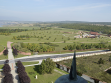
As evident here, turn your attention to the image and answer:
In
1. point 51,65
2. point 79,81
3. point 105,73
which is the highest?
point 79,81

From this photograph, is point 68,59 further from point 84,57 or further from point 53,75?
point 53,75

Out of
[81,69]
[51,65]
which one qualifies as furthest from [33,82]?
[81,69]

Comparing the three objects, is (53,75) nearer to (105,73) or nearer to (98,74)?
(98,74)

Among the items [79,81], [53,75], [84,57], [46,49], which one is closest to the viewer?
[79,81]

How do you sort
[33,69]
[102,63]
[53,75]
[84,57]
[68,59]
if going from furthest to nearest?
[84,57] → [68,59] → [102,63] → [33,69] → [53,75]

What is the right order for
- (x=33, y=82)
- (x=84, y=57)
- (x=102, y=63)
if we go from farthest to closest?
(x=84, y=57) → (x=102, y=63) → (x=33, y=82)

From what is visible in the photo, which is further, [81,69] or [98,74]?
[81,69]

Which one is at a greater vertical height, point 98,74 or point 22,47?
point 22,47

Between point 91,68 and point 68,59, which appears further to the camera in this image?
point 68,59

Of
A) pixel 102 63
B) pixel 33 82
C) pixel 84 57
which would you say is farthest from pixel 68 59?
pixel 33 82
